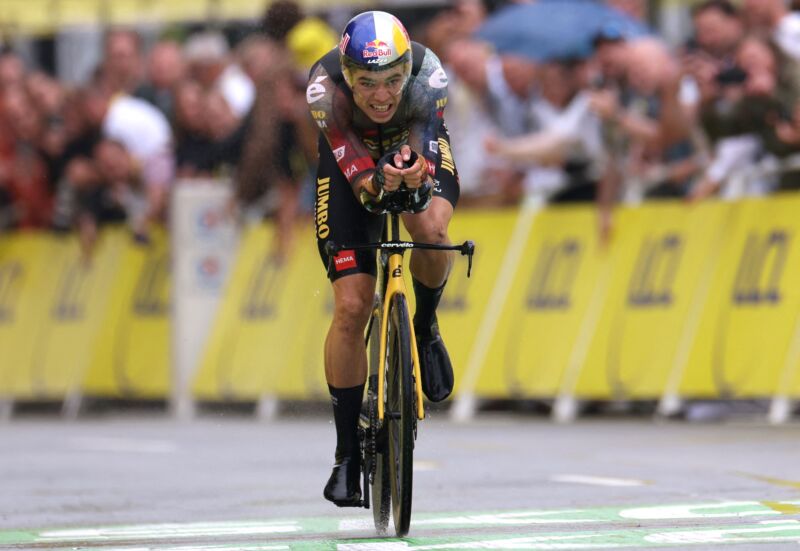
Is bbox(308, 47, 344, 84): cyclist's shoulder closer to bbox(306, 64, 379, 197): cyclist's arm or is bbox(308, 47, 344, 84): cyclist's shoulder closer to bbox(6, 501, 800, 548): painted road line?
bbox(306, 64, 379, 197): cyclist's arm

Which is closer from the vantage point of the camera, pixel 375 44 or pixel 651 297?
pixel 375 44

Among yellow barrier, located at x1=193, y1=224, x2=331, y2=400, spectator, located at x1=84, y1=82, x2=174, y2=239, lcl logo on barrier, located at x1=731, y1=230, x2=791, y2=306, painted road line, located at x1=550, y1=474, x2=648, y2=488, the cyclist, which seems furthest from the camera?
spectator, located at x1=84, y1=82, x2=174, y2=239

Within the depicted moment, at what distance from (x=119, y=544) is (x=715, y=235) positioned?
22.8ft

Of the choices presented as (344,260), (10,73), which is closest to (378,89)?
(344,260)

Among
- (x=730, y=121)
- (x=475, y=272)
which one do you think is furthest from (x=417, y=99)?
(x=475, y=272)

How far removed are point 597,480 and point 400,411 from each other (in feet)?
8.38

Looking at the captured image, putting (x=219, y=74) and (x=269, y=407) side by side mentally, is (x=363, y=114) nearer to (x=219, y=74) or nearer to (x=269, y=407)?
(x=269, y=407)

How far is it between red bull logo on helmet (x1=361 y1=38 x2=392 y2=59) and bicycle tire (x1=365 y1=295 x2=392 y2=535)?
1.14m

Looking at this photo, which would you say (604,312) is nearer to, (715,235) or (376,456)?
(715,235)

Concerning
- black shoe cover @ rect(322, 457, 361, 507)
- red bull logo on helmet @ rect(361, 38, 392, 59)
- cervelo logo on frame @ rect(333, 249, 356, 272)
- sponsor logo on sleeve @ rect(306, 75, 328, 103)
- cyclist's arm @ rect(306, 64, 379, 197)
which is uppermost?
red bull logo on helmet @ rect(361, 38, 392, 59)

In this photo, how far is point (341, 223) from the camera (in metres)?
8.20

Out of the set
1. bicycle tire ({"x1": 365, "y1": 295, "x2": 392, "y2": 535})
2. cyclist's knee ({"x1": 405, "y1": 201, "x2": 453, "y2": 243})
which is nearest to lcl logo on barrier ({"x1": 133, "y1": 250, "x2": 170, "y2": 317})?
bicycle tire ({"x1": 365, "y1": 295, "x2": 392, "y2": 535})

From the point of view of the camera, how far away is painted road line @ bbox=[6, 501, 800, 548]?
8.24 metres

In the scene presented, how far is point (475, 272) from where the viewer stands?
15.4 m
